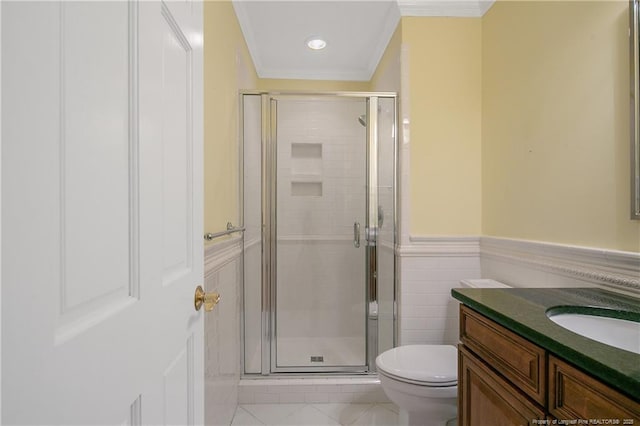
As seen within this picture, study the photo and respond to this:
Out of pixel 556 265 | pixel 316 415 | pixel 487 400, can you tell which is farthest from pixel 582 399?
pixel 316 415

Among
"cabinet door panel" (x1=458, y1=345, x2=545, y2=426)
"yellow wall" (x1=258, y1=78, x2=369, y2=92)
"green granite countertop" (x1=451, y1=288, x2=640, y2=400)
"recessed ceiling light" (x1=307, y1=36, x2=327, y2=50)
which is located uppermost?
"recessed ceiling light" (x1=307, y1=36, x2=327, y2=50)

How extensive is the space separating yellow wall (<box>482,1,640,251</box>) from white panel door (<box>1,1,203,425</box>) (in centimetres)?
143

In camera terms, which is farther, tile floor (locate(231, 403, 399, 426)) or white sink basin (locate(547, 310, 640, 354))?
tile floor (locate(231, 403, 399, 426))

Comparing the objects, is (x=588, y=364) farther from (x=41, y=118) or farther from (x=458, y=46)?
(x=458, y=46)

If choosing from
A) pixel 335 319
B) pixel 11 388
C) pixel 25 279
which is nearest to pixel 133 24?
pixel 25 279

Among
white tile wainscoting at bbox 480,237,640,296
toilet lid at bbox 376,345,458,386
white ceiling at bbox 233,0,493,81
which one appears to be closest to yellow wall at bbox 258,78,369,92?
white ceiling at bbox 233,0,493,81

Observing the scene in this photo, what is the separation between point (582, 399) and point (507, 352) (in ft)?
0.79

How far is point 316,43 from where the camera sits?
2.49 m

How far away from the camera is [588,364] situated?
0.67 meters

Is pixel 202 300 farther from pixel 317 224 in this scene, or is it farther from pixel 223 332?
pixel 317 224

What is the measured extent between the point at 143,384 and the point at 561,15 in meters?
1.94

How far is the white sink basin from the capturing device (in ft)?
3.08

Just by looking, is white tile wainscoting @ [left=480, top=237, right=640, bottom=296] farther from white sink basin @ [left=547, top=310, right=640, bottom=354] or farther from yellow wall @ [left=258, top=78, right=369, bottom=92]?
yellow wall @ [left=258, top=78, right=369, bottom=92]

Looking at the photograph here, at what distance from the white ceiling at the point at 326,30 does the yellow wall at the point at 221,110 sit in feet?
0.83
